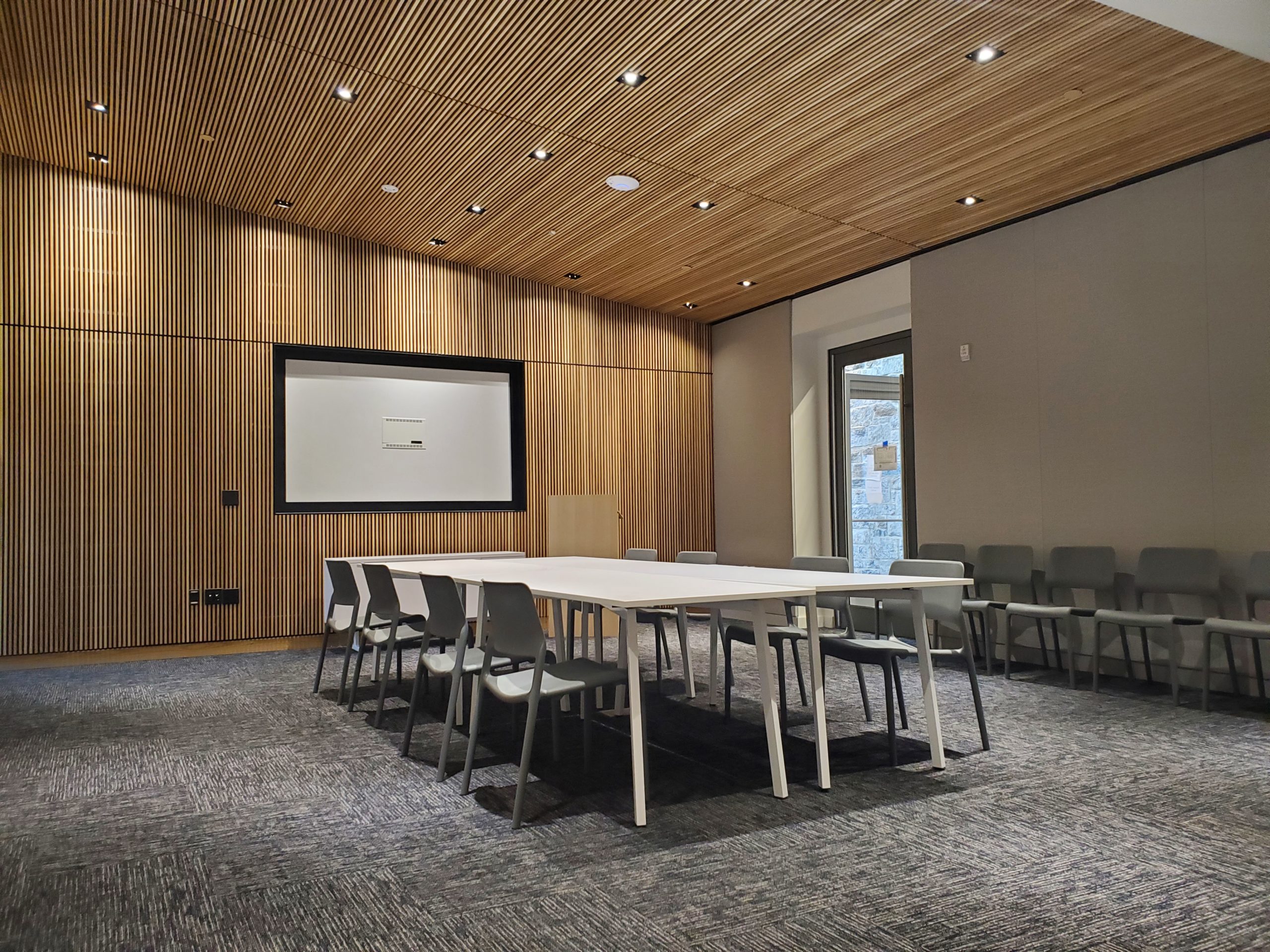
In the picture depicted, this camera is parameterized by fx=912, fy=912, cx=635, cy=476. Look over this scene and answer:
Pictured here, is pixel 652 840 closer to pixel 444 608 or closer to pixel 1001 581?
pixel 444 608

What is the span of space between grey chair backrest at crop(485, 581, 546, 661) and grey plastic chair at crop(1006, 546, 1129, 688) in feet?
12.6

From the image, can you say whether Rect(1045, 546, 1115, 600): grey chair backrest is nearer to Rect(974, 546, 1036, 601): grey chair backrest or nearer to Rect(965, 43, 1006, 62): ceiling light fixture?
Rect(974, 546, 1036, 601): grey chair backrest

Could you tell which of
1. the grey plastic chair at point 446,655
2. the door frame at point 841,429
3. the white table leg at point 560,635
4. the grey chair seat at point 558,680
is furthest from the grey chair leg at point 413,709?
the door frame at point 841,429

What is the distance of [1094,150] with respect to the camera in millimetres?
6066

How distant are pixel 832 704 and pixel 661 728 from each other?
114cm

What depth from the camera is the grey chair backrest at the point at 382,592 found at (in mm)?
5137

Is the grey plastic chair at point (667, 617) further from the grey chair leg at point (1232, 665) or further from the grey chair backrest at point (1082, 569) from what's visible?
the grey chair leg at point (1232, 665)

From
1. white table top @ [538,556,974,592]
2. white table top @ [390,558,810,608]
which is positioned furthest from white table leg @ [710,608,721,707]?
white table top @ [390,558,810,608]

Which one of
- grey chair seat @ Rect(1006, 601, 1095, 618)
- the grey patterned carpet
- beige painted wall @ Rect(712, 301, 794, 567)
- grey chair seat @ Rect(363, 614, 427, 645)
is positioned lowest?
the grey patterned carpet

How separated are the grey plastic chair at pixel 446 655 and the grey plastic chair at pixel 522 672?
0.15 metres

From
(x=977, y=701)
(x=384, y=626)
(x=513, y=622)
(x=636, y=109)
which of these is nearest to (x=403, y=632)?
(x=384, y=626)

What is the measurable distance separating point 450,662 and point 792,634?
1.83 metres

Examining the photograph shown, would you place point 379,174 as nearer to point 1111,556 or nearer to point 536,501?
point 536,501

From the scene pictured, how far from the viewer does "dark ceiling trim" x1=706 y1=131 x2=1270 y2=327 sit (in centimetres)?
594
